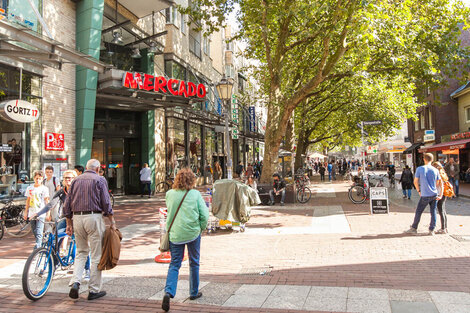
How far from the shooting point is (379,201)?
11.3 m

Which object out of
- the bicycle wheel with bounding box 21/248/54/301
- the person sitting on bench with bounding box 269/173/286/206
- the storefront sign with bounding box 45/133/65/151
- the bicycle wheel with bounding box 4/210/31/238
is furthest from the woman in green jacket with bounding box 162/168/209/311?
the storefront sign with bounding box 45/133/65/151

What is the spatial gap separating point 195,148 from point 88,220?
20.7 metres

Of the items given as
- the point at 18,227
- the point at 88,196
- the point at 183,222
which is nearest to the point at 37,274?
the point at 88,196

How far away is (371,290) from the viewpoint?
474cm

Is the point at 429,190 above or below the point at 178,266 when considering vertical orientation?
above

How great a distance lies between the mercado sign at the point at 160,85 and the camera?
14023 millimetres

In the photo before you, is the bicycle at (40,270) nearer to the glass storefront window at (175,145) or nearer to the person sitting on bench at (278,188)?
the person sitting on bench at (278,188)

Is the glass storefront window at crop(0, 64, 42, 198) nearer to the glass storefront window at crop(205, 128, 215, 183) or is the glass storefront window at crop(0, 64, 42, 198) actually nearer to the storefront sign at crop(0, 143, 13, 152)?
the storefront sign at crop(0, 143, 13, 152)

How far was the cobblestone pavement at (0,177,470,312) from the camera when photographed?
442 cm

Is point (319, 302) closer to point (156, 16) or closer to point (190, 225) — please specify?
point (190, 225)

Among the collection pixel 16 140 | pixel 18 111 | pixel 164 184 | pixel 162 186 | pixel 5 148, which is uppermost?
pixel 18 111

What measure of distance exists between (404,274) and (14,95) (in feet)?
38.9

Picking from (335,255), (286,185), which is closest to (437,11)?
(286,185)

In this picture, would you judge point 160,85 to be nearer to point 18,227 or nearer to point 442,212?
point 18,227
